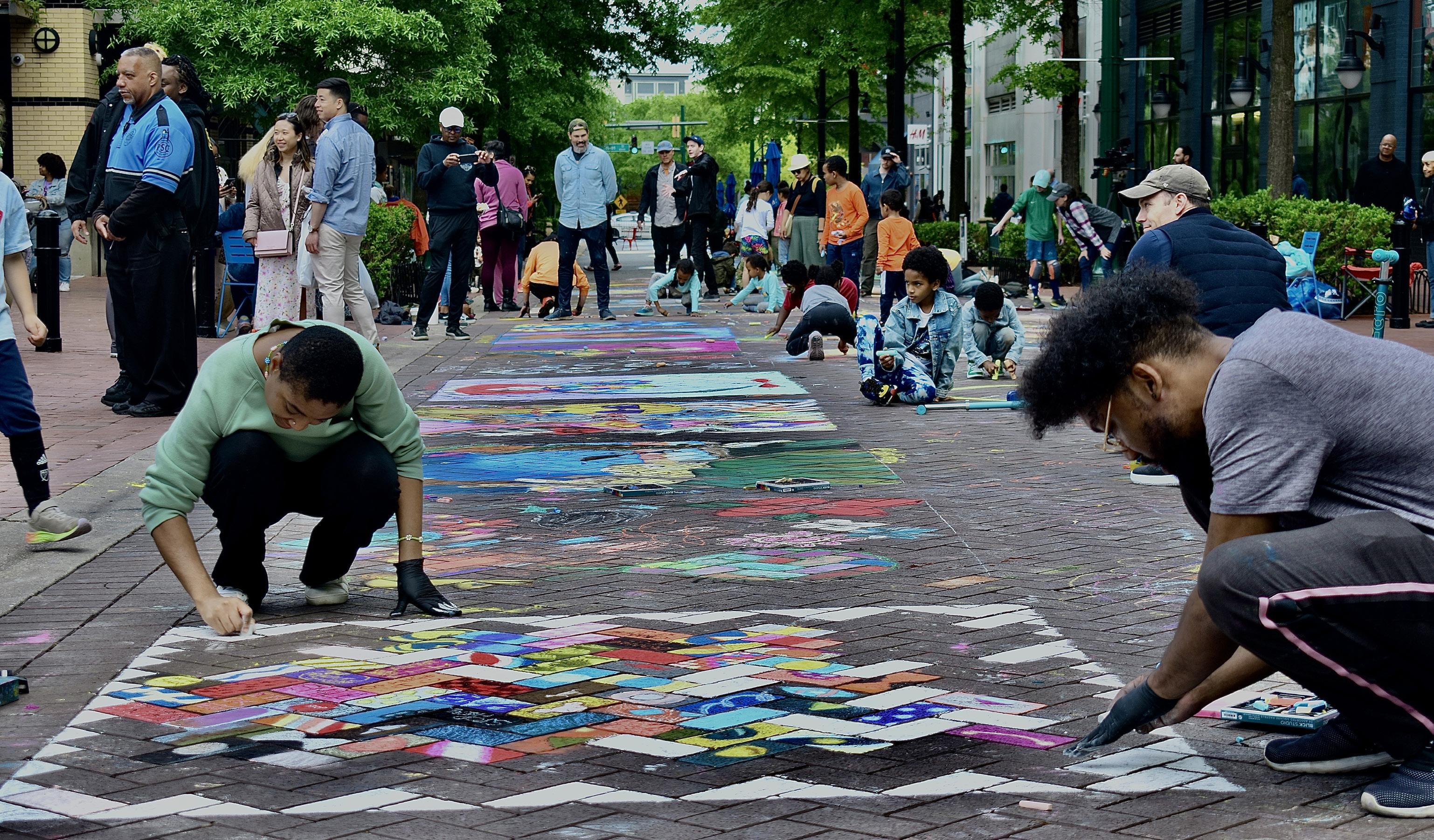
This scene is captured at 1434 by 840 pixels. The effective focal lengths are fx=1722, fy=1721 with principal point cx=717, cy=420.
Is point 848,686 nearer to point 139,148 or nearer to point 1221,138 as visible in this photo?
point 139,148

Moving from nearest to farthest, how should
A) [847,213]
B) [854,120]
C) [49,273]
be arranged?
[49,273] < [847,213] < [854,120]

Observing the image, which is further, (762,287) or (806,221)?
(806,221)

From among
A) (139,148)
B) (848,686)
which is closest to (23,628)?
(848,686)

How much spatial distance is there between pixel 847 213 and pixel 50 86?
16.4 m

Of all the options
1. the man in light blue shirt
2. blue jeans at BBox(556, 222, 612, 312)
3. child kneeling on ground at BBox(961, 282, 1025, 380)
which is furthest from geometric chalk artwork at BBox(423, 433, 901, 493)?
the man in light blue shirt

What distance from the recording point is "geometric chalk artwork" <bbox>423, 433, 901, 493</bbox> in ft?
26.7

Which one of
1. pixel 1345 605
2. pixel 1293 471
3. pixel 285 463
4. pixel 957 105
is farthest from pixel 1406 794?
pixel 957 105

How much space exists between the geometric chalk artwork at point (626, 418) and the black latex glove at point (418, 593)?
4.52 m

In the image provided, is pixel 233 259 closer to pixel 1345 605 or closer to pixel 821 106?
pixel 1345 605

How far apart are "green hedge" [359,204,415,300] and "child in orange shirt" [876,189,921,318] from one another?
5360mm

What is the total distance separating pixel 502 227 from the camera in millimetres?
20125

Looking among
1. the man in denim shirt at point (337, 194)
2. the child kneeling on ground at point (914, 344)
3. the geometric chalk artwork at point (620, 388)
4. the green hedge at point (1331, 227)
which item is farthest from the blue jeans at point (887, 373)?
the green hedge at point (1331, 227)

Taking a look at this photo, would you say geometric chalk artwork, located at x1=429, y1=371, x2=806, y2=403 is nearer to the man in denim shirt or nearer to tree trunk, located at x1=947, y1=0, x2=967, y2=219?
the man in denim shirt

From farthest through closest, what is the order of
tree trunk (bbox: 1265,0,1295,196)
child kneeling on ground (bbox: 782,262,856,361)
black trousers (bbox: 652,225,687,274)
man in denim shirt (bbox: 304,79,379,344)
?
black trousers (bbox: 652,225,687,274)
tree trunk (bbox: 1265,0,1295,196)
child kneeling on ground (bbox: 782,262,856,361)
man in denim shirt (bbox: 304,79,379,344)
